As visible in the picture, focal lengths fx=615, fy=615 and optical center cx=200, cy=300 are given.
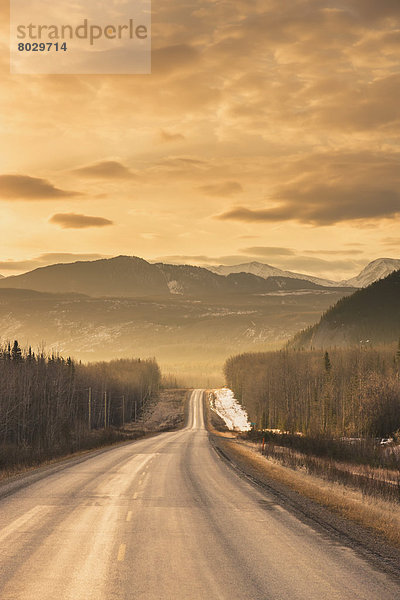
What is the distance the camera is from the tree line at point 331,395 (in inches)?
3349

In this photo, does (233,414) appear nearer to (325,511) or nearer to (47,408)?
(47,408)

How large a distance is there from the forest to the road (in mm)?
20672

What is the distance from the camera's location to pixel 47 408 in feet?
335

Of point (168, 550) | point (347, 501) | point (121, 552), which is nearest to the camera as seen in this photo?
point (121, 552)

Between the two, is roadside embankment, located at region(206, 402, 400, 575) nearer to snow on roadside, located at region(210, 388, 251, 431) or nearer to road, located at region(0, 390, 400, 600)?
road, located at region(0, 390, 400, 600)

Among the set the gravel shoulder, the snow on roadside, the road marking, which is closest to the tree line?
the snow on roadside

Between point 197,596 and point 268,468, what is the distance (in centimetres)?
2881

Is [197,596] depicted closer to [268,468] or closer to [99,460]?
[268,468]

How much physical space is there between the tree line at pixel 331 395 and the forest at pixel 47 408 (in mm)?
32846

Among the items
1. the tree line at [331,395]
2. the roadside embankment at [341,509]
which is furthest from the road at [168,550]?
the tree line at [331,395]

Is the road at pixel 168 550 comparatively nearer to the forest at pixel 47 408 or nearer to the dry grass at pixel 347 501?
the dry grass at pixel 347 501

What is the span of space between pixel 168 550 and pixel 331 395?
107 meters

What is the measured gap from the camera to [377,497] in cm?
2608

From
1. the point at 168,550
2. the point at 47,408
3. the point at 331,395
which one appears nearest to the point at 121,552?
the point at 168,550
